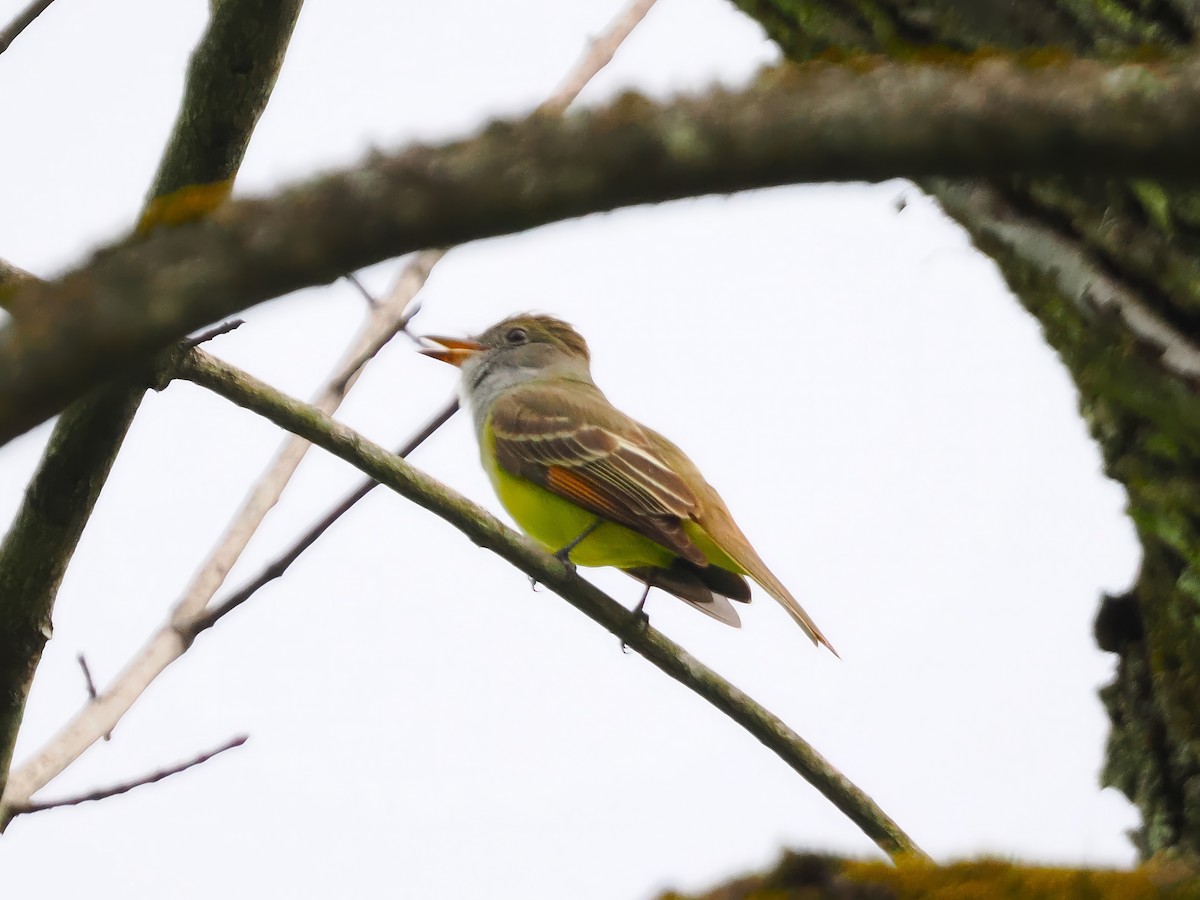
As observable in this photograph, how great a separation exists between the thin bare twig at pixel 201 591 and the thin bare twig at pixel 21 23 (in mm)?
1164

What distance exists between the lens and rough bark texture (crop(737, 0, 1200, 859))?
261 cm

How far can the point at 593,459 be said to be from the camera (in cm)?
657

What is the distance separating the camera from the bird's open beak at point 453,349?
297 inches

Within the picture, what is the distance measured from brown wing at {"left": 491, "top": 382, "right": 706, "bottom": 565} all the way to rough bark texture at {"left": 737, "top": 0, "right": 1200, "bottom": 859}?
2694 millimetres

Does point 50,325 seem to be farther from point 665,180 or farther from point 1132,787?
point 1132,787

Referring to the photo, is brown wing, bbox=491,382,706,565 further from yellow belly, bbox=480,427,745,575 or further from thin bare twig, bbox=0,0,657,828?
thin bare twig, bbox=0,0,657,828

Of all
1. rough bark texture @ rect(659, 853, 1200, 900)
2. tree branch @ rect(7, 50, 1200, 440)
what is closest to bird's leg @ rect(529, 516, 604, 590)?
rough bark texture @ rect(659, 853, 1200, 900)

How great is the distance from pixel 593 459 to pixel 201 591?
105 inches

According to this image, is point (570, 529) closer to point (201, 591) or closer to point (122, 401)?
point (201, 591)

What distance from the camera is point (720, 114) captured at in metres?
1.24

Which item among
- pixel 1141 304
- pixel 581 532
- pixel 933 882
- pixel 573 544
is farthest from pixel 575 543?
pixel 933 882

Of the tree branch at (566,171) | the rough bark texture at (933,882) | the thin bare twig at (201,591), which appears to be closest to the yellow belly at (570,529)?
the thin bare twig at (201,591)

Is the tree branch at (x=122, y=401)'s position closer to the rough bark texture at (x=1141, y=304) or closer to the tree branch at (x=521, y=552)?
the tree branch at (x=521, y=552)

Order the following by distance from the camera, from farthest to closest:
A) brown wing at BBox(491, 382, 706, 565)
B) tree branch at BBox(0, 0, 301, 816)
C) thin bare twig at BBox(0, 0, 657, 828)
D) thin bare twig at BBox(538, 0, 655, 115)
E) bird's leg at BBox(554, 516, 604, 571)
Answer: brown wing at BBox(491, 382, 706, 565) → bird's leg at BBox(554, 516, 604, 571) → thin bare twig at BBox(538, 0, 655, 115) → thin bare twig at BBox(0, 0, 657, 828) → tree branch at BBox(0, 0, 301, 816)
